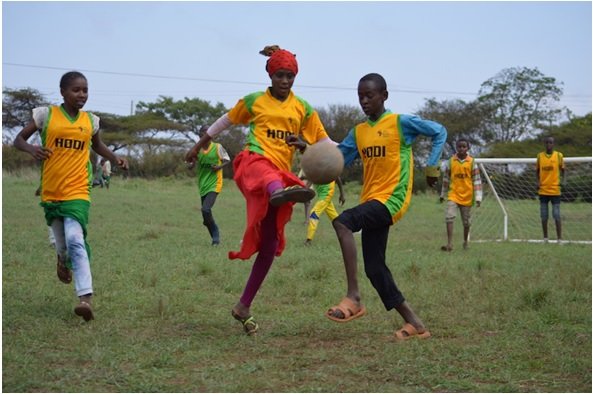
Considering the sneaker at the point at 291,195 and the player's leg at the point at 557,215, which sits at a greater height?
the sneaker at the point at 291,195

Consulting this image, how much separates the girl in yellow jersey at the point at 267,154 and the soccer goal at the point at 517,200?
37.7 ft

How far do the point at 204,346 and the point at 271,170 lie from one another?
143 cm

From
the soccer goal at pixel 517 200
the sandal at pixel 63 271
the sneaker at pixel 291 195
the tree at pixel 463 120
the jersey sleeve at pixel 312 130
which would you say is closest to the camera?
the sneaker at pixel 291 195

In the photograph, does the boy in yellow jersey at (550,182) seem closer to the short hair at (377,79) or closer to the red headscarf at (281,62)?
the short hair at (377,79)

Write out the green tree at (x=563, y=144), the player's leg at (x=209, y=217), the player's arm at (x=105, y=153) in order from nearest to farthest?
the player's arm at (x=105, y=153) → the player's leg at (x=209, y=217) → the green tree at (x=563, y=144)

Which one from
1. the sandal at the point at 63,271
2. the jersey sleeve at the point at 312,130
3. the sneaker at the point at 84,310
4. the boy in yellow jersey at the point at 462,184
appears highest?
the jersey sleeve at the point at 312,130

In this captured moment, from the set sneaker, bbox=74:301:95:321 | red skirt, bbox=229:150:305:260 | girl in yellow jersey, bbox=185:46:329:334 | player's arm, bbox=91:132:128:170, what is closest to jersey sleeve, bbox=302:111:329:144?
girl in yellow jersey, bbox=185:46:329:334

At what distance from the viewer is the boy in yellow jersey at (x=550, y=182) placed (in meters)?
16.0

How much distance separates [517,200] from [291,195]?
15.0m

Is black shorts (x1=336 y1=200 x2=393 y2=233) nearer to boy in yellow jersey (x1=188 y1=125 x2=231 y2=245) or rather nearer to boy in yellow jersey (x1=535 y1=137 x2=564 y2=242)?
boy in yellow jersey (x1=188 y1=125 x2=231 y2=245)

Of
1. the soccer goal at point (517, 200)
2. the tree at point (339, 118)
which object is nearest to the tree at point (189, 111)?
the tree at point (339, 118)

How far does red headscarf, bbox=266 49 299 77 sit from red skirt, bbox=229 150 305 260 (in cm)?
69

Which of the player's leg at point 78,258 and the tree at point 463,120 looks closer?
the player's leg at point 78,258

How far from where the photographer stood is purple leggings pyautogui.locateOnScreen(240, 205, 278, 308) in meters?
6.46
